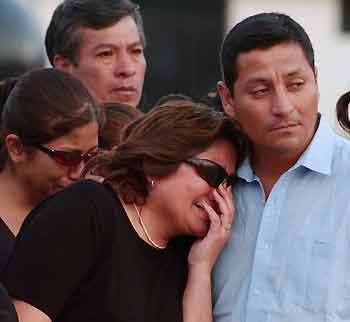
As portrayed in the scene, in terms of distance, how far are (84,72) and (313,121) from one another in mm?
1790

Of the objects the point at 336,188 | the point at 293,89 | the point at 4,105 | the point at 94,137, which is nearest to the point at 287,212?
the point at 336,188

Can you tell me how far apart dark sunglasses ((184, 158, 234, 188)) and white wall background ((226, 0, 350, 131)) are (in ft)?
37.2

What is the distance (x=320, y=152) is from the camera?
10.7 feet

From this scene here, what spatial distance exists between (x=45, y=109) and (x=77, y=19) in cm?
114

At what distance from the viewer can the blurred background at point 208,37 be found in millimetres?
14336

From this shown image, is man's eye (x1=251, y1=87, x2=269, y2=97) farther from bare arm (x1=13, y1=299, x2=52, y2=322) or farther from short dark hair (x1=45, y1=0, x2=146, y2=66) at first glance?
short dark hair (x1=45, y1=0, x2=146, y2=66)

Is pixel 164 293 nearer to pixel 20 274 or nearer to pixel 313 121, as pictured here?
pixel 20 274

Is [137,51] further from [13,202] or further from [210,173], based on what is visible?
[210,173]

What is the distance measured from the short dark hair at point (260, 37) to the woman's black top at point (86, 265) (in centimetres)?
53

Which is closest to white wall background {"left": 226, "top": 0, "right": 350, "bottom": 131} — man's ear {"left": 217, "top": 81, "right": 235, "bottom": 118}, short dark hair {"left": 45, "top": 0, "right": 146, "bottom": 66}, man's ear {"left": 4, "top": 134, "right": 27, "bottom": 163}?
short dark hair {"left": 45, "top": 0, "right": 146, "bottom": 66}

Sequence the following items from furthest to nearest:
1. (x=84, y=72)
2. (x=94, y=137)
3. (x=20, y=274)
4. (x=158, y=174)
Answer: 1. (x=84, y=72)
2. (x=94, y=137)
3. (x=158, y=174)
4. (x=20, y=274)

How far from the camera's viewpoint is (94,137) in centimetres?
387

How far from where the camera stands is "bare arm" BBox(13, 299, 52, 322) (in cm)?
305

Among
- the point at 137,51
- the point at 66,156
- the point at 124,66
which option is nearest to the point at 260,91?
the point at 66,156
